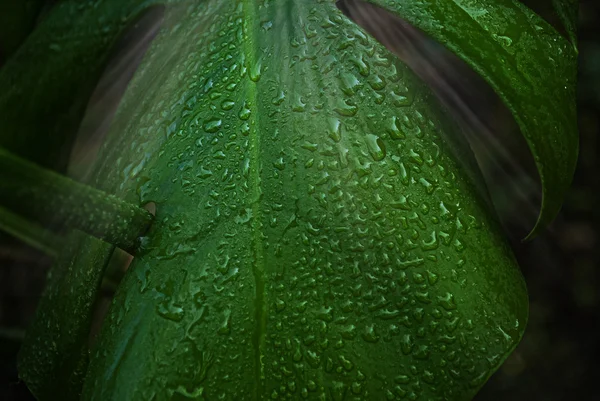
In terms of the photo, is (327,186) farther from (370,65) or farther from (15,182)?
(15,182)

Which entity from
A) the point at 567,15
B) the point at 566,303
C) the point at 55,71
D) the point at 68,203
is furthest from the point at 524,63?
the point at 566,303

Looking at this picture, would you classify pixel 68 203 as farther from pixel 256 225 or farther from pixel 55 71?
pixel 55 71

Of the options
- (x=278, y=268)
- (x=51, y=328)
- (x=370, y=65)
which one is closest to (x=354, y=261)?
(x=278, y=268)

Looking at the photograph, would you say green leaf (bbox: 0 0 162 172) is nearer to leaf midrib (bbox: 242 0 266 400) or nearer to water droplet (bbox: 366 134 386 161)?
leaf midrib (bbox: 242 0 266 400)

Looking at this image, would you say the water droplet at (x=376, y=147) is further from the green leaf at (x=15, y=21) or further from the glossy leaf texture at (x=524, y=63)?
the green leaf at (x=15, y=21)

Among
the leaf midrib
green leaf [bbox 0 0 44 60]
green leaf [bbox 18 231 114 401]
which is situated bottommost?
green leaf [bbox 18 231 114 401]

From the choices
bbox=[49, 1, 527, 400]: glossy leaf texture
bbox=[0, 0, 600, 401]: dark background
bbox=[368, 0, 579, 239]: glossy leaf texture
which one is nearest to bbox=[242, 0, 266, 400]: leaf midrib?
bbox=[49, 1, 527, 400]: glossy leaf texture

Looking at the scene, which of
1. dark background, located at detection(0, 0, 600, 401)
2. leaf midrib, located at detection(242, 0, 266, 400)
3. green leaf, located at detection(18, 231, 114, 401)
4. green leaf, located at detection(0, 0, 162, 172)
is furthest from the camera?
dark background, located at detection(0, 0, 600, 401)
